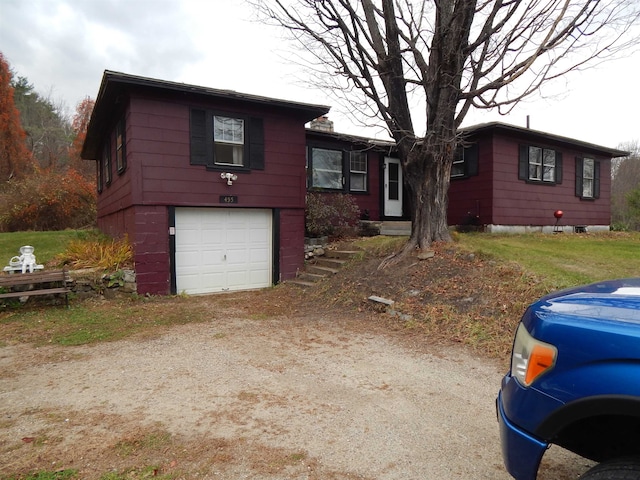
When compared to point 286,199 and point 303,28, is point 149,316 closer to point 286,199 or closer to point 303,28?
point 286,199

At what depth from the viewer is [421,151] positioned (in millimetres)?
7816

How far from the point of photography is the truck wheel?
1344 mm

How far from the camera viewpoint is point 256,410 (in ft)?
10.7

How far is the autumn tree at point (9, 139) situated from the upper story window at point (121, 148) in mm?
18068

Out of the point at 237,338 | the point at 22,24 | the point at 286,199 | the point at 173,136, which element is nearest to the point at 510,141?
the point at 286,199

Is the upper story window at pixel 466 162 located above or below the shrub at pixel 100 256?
above

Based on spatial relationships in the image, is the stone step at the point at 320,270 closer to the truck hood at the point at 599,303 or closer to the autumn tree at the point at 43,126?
the truck hood at the point at 599,303

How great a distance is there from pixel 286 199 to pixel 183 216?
255cm

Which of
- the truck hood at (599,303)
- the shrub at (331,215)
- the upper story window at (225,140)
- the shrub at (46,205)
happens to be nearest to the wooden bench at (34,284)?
the upper story window at (225,140)

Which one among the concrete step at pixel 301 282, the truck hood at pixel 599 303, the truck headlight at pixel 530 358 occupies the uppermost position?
the truck hood at pixel 599 303

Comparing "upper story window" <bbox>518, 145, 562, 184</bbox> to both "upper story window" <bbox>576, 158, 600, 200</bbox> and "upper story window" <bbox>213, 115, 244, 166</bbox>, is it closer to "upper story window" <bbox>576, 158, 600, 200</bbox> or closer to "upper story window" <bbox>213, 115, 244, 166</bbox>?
"upper story window" <bbox>576, 158, 600, 200</bbox>

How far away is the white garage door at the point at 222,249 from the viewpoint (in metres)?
8.85

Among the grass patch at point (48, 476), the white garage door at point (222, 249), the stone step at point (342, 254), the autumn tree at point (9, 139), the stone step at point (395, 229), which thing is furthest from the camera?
the autumn tree at point (9, 139)

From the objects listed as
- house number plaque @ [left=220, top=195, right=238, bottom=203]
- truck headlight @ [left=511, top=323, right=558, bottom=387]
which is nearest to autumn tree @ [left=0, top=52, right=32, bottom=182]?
house number plaque @ [left=220, top=195, right=238, bottom=203]
